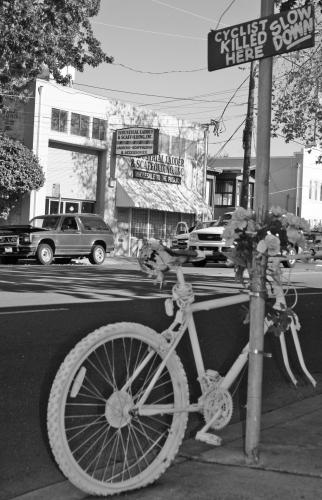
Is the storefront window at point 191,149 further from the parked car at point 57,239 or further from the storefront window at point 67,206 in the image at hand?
the parked car at point 57,239

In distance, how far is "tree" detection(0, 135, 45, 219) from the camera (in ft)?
80.2

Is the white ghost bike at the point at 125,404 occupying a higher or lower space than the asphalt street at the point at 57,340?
Answer: higher

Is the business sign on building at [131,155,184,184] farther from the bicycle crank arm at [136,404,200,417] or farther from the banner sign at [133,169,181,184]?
the bicycle crank arm at [136,404,200,417]

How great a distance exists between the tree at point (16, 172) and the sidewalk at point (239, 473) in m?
21.3

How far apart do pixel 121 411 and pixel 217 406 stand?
63 cm

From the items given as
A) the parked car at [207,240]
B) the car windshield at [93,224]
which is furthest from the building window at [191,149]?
the car windshield at [93,224]

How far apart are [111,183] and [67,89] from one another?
4.70 m

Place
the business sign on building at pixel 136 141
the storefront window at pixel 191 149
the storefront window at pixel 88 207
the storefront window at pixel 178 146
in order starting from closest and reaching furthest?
the business sign on building at pixel 136 141 < the storefront window at pixel 88 207 < the storefront window at pixel 178 146 < the storefront window at pixel 191 149

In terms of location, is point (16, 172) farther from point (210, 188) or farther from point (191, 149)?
point (210, 188)

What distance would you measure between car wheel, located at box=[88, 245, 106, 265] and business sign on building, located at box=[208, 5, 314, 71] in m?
20.2

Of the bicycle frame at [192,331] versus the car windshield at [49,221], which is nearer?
the bicycle frame at [192,331]

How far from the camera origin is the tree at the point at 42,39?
55.8ft

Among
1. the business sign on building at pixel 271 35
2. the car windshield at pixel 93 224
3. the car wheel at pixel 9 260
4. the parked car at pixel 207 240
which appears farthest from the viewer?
the car windshield at pixel 93 224

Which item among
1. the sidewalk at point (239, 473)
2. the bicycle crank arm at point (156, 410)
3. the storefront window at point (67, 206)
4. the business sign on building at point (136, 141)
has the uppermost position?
the business sign on building at point (136, 141)
